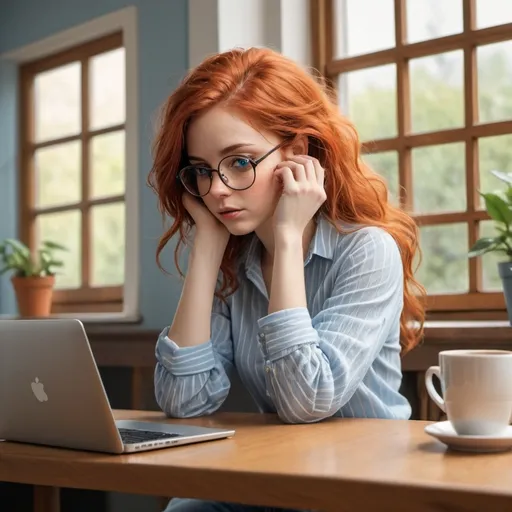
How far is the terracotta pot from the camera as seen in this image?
319 cm

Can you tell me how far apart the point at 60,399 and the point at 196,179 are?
0.66 meters

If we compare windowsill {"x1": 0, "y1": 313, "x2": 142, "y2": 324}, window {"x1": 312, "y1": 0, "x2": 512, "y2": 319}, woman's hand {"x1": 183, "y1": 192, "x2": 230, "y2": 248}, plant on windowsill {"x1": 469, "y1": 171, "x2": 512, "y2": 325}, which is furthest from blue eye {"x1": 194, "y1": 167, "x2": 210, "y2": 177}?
windowsill {"x1": 0, "y1": 313, "x2": 142, "y2": 324}

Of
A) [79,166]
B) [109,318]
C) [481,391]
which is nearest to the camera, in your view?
[481,391]

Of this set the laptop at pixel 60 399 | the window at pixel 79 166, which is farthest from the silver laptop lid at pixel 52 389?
the window at pixel 79 166

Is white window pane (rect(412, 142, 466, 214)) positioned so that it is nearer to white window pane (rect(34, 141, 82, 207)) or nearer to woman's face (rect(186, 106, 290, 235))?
woman's face (rect(186, 106, 290, 235))

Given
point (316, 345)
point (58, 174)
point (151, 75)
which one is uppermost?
point (151, 75)

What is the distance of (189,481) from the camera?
1044 mm

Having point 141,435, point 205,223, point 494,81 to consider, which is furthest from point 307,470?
point 494,81

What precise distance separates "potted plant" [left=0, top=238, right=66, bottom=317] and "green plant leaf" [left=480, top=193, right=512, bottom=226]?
174 centimetres

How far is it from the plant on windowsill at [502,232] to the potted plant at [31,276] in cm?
172

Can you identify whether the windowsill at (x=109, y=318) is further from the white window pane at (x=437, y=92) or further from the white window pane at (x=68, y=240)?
the white window pane at (x=437, y=92)

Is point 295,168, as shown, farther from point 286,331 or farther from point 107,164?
point 107,164

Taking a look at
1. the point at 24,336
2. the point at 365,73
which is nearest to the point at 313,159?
the point at 24,336

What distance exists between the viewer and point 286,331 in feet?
4.82
